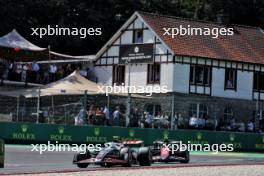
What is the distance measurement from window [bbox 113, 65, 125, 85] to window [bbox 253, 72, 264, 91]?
915 centimetres

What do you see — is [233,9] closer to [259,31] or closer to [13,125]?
[259,31]

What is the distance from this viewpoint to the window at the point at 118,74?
52469mm

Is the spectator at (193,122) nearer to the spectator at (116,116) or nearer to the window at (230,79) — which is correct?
the spectator at (116,116)

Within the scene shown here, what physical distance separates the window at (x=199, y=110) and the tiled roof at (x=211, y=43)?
535 centimetres

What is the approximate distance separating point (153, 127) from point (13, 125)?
717 cm

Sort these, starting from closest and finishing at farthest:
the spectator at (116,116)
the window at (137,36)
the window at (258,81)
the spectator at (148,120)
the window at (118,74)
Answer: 1. the spectator at (116,116)
2. the spectator at (148,120)
3. the window at (137,36)
4. the window at (118,74)
5. the window at (258,81)

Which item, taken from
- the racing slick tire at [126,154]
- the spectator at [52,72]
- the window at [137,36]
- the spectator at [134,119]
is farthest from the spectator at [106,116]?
the window at [137,36]

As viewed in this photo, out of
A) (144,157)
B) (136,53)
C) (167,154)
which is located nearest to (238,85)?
(136,53)

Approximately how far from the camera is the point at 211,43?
171 feet

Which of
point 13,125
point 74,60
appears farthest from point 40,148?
point 74,60

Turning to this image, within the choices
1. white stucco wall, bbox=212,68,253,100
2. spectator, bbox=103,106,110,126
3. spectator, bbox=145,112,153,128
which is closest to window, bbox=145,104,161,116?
spectator, bbox=145,112,153,128

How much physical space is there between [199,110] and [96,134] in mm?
11296

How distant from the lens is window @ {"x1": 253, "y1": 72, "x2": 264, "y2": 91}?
175ft

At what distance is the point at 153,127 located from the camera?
36969 millimetres
